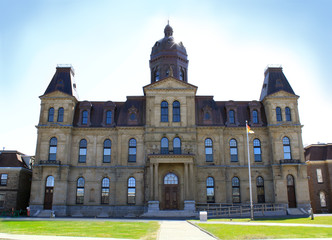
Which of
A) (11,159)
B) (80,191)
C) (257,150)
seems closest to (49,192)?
(80,191)

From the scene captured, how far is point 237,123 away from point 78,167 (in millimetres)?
22480

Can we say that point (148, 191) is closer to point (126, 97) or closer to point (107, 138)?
point (107, 138)

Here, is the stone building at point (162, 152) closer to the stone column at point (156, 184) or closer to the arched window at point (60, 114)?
the stone column at point (156, 184)

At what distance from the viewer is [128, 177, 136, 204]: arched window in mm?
41469

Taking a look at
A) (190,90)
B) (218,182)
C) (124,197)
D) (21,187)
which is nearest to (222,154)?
(218,182)

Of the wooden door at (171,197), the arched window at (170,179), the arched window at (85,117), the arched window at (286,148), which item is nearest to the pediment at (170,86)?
the arched window at (85,117)

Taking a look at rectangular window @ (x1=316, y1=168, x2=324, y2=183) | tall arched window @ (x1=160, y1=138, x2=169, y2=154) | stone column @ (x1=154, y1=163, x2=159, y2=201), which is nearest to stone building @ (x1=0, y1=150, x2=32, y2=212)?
stone column @ (x1=154, y1=163, x2=159, y2=201)

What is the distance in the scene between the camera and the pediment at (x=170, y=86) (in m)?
43.8

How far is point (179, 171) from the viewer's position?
40781mm

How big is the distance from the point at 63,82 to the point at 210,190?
25486 millimetres

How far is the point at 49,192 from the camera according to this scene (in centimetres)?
4109

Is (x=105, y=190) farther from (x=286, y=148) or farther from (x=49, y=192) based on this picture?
(x=286, y=148)

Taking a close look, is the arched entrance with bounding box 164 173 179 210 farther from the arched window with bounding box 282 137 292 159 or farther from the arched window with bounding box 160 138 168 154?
the arched window with bounding box 282 137 292 159

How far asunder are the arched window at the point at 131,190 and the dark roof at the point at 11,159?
16.4 metres
